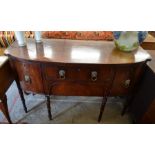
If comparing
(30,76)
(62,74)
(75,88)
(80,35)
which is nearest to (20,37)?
(30,76)

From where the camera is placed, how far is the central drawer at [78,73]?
105 cm

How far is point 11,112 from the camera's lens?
64.5 inches

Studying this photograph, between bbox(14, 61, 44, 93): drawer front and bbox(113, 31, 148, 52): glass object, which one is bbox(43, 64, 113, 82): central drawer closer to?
bbox(14, 61, 44, 93): drawer front

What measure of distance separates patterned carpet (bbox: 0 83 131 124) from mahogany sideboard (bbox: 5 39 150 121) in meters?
0.47

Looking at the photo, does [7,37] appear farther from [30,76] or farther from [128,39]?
[128,39]

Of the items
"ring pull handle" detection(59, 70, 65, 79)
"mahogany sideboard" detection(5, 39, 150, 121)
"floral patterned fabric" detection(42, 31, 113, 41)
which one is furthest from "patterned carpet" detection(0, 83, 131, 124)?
"floral patterned fabric" detection(42, 31, 113, 41)

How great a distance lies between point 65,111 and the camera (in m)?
1.69

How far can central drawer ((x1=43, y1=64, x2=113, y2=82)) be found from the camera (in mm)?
1055

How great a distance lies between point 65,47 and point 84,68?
12.9 inches

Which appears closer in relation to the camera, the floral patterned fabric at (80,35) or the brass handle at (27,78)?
the brass handle at (27,78)

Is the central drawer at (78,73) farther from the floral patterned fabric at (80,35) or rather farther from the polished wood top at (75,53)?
the floral patterned fabric at (80,35)

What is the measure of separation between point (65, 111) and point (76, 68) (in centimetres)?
82

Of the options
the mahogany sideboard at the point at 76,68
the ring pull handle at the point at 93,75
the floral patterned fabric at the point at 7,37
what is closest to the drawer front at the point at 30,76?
the mahogany sideboard at the point at 76,68
